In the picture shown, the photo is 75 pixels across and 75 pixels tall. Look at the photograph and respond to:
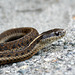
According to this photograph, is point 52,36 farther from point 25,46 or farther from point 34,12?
point 34,12

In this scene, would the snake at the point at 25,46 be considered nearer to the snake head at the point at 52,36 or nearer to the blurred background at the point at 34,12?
the snake head at the point at 52,36

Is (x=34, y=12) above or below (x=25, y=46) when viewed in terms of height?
above

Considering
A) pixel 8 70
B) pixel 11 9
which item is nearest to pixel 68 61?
pixel 8 70

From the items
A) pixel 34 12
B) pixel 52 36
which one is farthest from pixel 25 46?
pixel 34 12

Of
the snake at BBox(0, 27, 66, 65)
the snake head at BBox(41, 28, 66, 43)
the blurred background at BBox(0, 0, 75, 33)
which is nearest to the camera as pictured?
the snake at BBox(0, 27, 66, 65)

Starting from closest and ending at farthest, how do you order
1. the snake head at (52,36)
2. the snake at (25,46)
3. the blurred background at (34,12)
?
the snake at (25,46)
the snake head at (52,36)
the blurred background at (34,12)

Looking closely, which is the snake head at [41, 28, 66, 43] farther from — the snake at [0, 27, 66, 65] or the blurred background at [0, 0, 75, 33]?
the blurred background at [0, 0, 75, 33]

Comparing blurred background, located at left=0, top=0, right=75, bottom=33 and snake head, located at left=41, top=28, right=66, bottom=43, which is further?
blurred background, located at left=0, top=0, right=75, bottom=33

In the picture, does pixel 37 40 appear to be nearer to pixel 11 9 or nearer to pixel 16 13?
pixel 16 13

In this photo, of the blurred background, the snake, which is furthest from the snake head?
the blurred background

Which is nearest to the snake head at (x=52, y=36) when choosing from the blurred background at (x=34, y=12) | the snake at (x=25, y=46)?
the snake at (x=25, y=46)

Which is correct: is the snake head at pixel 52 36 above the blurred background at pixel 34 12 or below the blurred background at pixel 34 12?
below

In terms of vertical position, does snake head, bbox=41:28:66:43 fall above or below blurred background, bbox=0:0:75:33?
below
